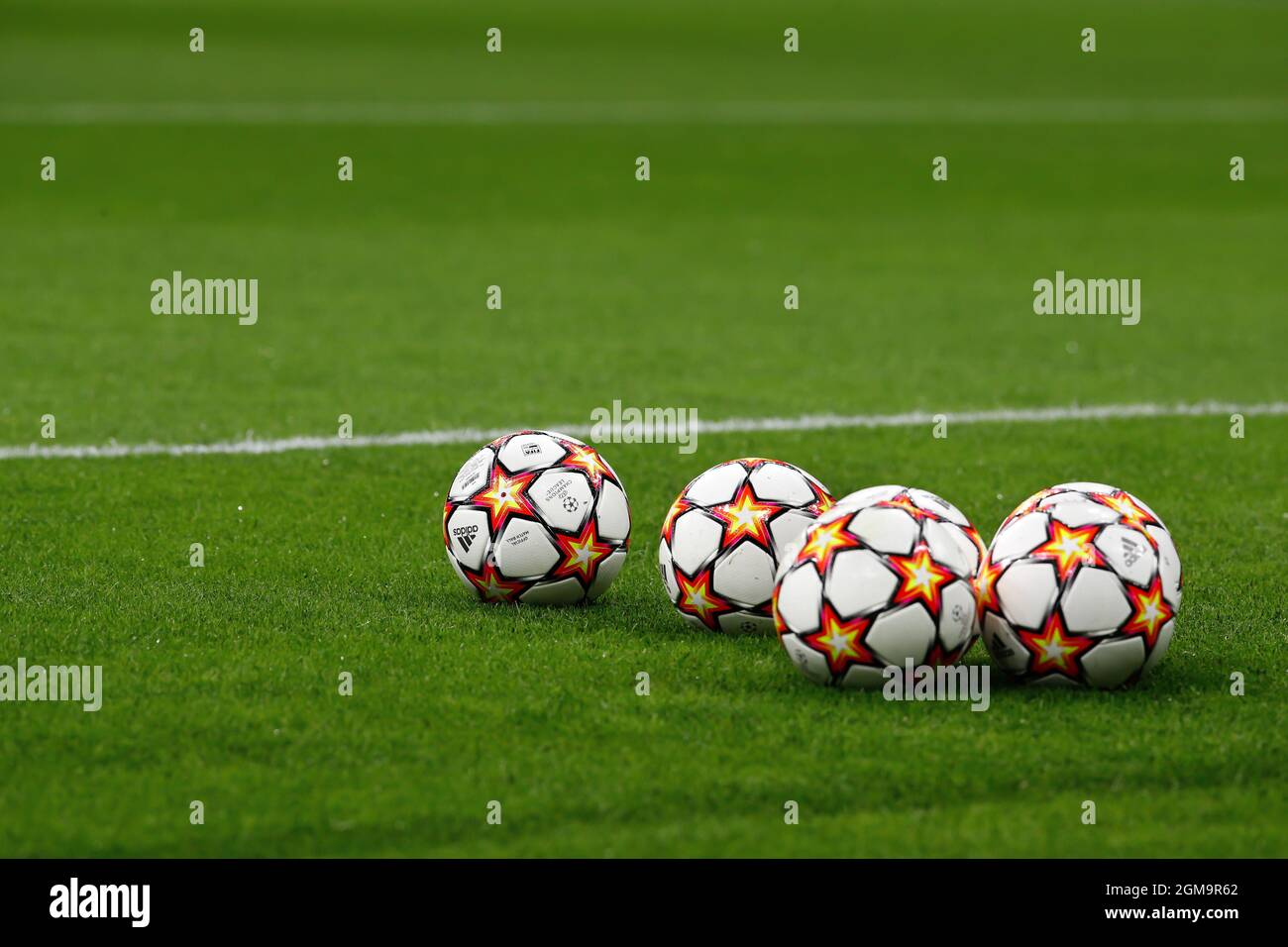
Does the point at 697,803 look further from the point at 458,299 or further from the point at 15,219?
the point at 15,219

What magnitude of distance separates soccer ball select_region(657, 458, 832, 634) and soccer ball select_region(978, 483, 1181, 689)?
3.53ft

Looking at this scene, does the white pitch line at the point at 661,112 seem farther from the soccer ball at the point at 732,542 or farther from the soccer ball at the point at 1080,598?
the soccer ball at the point at 1080,598

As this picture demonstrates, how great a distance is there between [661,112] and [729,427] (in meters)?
27.6

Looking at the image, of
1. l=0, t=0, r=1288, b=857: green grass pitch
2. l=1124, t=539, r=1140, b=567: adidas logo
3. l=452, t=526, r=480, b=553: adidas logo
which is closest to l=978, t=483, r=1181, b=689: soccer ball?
l=1124, t=539, r=1140, b=567: adidas logo

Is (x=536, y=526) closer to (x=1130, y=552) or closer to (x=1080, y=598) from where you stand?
(x=1080, y=598)

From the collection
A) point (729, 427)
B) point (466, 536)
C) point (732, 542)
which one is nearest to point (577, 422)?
point (729, 427)

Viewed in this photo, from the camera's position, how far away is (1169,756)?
6.49m

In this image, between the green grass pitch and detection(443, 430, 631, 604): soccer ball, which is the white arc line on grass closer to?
the green grass pitch

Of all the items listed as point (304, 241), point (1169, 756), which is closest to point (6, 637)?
point (1169, 756)

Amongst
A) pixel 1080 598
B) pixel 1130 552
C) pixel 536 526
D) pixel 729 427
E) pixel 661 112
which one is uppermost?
pixel 661 112

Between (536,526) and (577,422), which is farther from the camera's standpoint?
(577,422)

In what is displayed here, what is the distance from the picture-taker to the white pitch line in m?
36.9

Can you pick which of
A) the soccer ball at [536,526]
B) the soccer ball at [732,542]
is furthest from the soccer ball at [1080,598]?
the soccer ball at [536,526]

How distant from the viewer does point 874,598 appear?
22.9 ft
